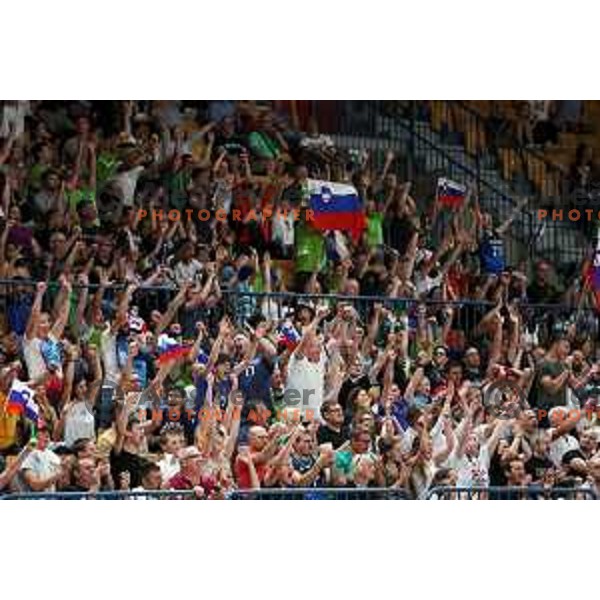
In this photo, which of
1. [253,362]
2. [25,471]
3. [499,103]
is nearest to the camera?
[25,471]

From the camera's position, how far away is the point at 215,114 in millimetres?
20203

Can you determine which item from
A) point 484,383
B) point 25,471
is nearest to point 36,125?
point 25,471

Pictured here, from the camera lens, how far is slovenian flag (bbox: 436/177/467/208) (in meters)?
20.9

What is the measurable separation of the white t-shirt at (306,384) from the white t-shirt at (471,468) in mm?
1188

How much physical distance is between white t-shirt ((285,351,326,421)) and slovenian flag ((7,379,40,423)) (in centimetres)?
223

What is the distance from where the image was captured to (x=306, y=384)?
63.6ft

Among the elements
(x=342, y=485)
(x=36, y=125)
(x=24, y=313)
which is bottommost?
(x=342, y=485)

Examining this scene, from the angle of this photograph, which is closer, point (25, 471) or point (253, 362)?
point (25, 471)

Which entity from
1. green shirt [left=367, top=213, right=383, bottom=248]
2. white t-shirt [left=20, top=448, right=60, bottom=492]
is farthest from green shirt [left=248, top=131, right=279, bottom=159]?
white t-shirt [left=20, top=448, right=60, bottom=492]

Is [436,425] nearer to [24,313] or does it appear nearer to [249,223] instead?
[249,223]

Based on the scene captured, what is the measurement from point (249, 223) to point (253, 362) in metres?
1.36

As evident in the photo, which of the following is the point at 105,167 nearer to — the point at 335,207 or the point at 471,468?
the point at 335,207

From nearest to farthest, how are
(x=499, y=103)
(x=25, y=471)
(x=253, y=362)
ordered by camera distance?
(x=25, y=471)
(x=253, y=362)
(x=499, y=103)

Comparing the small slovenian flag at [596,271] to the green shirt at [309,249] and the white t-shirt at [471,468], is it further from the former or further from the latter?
the green shirt at [309,249]
